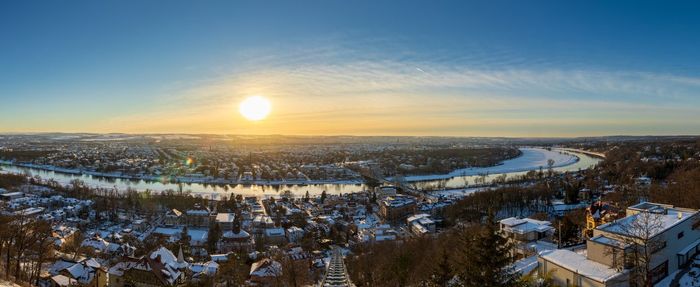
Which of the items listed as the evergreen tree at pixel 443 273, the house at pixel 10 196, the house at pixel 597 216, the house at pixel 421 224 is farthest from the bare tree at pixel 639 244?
the house at pixel 10 196

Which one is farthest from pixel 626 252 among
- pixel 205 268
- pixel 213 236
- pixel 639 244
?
pixel 213 236

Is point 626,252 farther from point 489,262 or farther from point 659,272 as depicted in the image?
point 489,262

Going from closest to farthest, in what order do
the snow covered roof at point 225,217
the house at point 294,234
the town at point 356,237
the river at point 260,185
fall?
the town at point 356,237 → the house at point 294,234 → the snow covered roof at point 225,217 → the river at point 260,185

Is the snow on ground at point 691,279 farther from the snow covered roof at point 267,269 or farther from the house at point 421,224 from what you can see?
the house at point 421,224

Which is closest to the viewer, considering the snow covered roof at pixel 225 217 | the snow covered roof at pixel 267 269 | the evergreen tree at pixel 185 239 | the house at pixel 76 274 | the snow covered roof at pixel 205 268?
the house at pixel 76 274

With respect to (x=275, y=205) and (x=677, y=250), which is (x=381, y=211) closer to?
(x=275, y=205)

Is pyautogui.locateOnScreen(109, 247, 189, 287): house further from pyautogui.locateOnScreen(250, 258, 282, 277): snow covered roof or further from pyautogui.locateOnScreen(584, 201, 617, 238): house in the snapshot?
pyautogui.locateOnScreen(584, 201, 617, 238): house

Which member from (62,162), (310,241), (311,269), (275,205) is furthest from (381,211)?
(62,162)
